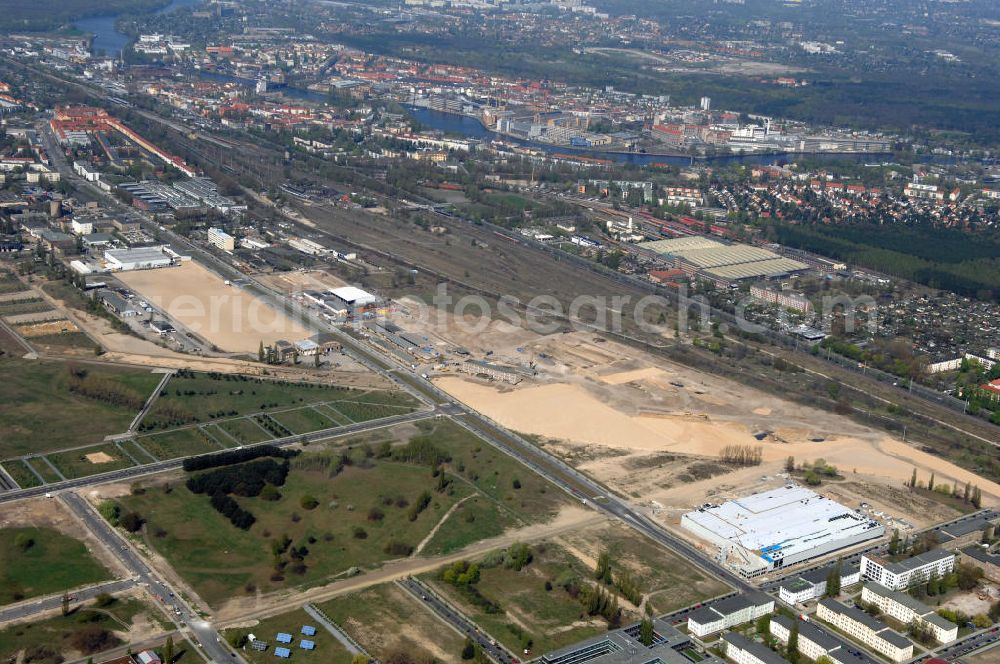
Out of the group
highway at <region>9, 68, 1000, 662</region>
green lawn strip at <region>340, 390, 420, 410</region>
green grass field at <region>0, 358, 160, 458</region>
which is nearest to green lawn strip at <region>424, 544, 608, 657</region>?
highway at <region>9, 68, 1000, 662</region>

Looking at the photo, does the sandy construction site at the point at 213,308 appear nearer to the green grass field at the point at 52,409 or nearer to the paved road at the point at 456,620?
the green grass field at the point at 52,409

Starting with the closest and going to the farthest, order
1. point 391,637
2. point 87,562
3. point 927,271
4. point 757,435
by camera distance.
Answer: point 391,637 → point 87,562 → point 757,435 → point 927,271

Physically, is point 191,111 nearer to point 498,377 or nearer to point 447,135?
point 447,135

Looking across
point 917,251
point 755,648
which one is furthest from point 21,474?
point 917,251

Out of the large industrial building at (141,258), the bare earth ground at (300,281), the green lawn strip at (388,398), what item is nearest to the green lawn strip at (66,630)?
the green lawn strip at (388,398)

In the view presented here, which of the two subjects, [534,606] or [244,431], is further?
[244,431]

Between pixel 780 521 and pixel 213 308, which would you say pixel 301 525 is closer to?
pixel 780 521

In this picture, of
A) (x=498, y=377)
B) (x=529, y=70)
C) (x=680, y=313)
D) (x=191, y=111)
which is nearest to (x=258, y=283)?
(x=498, y=377)
